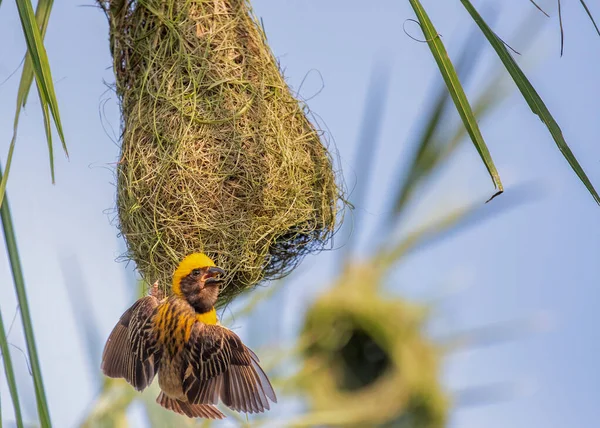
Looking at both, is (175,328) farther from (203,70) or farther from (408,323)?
(408,323)

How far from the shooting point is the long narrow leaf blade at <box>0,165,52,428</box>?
61.7 inches

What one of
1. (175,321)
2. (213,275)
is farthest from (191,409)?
(213,275)

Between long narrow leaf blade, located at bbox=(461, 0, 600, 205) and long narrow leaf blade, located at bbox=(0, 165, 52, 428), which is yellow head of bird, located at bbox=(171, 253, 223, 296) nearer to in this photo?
long narrow leaf blade, located at bbox=(0, 165, 52, 428)

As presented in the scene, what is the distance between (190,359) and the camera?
2.46 m

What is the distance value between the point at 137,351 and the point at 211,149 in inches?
27.4

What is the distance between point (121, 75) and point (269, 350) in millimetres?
1276

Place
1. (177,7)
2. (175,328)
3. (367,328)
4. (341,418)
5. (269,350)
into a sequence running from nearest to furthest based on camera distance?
(175,328)
(177,7)
(269,350)
(341,418)
(367,328)

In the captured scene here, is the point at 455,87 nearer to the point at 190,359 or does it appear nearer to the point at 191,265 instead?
the point at 191,265

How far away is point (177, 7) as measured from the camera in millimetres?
2592

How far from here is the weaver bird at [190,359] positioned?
7.97ft

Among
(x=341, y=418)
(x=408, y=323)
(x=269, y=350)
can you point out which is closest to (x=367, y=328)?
(x=408, y=323)

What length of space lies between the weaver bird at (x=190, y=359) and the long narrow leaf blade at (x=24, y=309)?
733 millimetres

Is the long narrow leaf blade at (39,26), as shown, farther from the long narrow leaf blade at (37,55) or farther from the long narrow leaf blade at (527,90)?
the long narrow leaf blade at (527,90)

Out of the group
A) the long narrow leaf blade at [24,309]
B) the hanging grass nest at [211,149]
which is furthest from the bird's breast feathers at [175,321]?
the long narrow leaf blade at [24,309]
